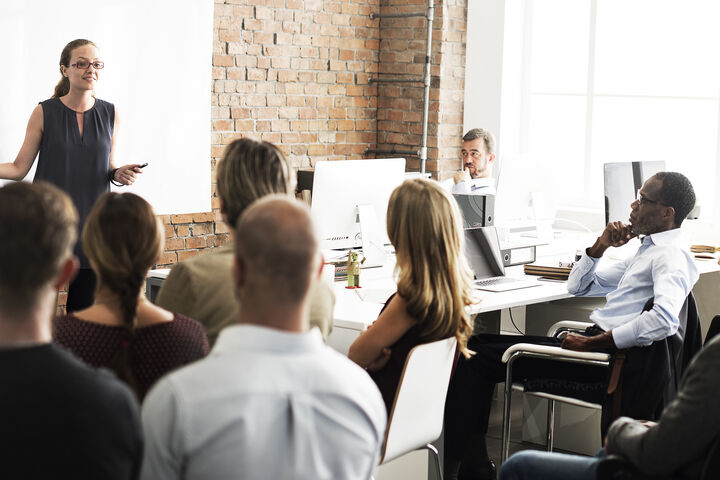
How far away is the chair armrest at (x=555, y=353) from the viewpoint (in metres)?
3.06

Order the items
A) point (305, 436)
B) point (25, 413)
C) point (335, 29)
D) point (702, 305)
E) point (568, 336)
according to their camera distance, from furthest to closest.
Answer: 1. point (335, 29)
2. point (702, 305)
3. point (568, 336)
4. point (305, 436)
5. point (25, 413)

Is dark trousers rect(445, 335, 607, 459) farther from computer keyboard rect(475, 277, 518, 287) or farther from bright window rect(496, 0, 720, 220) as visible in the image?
bright window rect(496, 0, 720, 220)

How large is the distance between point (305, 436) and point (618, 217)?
346 centimetres

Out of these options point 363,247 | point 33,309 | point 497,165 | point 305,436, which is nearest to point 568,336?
point 363,247

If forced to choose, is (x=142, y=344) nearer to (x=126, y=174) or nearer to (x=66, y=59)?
(x=126, y=174)

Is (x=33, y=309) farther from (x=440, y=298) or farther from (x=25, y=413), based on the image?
(x=440, y=298)

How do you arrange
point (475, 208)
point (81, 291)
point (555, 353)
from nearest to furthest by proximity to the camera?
point (555, 353), point (81, 291), point (475, 208)

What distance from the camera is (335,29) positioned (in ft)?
21.1

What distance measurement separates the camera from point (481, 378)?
11.4ft

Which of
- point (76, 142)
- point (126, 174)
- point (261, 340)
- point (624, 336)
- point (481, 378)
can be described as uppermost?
point (76, 142)

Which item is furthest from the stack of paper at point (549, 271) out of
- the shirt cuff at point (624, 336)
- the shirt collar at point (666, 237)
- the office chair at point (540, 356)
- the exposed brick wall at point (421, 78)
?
the exposed brick wall at point (421, 78)

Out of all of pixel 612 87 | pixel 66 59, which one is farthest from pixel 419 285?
pixel 612 87

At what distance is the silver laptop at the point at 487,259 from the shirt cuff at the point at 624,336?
3.02 ft

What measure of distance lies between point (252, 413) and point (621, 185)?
3.57 meters
